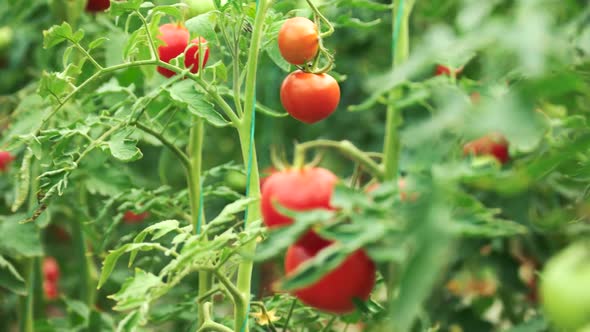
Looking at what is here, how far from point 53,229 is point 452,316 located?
1604mm

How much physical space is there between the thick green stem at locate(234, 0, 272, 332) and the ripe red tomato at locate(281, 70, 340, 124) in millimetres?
46

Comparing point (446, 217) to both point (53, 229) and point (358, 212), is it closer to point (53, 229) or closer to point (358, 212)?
point (358, 212)

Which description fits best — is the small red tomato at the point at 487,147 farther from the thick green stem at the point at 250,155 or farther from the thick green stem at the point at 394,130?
the thick green stem at the point at 250,155

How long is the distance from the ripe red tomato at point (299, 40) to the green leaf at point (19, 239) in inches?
27.8

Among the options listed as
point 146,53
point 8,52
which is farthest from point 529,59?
point 8,52

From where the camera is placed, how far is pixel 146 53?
105 cm

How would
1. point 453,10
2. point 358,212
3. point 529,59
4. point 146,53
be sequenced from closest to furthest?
1. point 529,59
2. point 358,212
3. point 146,53
4. point 453,10

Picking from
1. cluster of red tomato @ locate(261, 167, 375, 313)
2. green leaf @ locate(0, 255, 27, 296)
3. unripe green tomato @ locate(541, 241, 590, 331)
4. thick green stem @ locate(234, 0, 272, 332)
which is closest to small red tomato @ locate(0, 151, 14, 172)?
green leaf @ locate(0, 255, 27, 296)

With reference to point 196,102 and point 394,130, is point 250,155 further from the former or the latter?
point 394,130

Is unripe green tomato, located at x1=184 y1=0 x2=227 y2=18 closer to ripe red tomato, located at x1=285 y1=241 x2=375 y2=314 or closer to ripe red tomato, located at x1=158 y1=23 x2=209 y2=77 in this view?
ripe red tomato, located at x1=158 y1=23 x2=209 y2=77

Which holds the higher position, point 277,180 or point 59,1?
point 277,180

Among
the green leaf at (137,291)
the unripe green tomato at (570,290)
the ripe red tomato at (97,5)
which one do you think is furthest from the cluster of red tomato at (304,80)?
the ripe red tomato at (97,5)

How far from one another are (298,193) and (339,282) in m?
0.09

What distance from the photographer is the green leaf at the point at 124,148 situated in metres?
0.95
